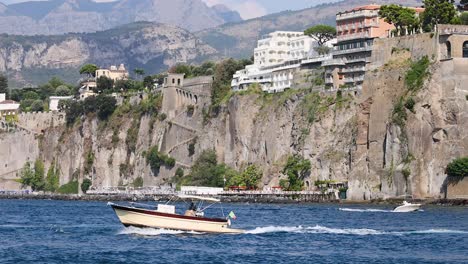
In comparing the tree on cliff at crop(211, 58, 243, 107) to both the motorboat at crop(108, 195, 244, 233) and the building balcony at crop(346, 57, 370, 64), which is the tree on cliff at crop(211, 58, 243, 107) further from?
the motorboat at crop(108, 195, 244, 233)

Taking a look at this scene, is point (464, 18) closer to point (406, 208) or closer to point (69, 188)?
point (406, 208)

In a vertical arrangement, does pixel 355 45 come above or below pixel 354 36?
below

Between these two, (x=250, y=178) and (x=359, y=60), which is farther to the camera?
(x=250, y=178)

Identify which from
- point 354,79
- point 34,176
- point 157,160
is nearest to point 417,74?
point 354,79

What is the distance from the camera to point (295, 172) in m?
130

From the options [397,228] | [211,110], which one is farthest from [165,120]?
[397,228]

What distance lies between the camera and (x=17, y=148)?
17850cm

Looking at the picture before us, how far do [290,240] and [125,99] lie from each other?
330ft

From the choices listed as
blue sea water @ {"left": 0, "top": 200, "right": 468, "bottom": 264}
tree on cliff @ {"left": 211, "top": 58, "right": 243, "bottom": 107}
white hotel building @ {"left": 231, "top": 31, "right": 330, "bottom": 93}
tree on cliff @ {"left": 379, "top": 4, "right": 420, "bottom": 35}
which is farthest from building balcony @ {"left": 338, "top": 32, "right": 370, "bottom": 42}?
blue sea water @ {"left": 0, "top": 200, "right": 468, "bottom": 264}

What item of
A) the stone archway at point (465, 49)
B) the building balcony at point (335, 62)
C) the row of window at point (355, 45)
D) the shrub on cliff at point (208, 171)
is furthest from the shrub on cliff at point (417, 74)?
the shrub on cliff at point (208, 171)

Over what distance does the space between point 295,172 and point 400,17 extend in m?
19.8

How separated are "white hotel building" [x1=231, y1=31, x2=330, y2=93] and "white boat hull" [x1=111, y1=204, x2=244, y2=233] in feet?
239

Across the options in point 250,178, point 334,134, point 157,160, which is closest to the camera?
point 334,134

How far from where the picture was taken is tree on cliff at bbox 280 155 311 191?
12975 centimetres
